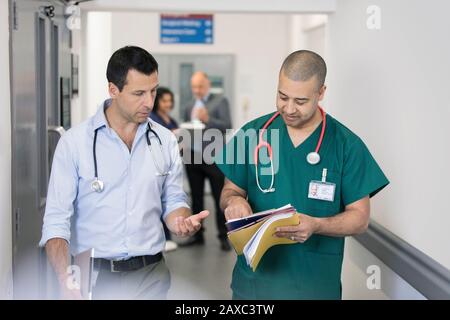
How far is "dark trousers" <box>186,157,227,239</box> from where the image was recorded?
4324 millimetres

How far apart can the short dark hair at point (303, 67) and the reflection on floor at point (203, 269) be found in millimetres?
1745

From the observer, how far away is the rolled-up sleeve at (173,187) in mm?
1782

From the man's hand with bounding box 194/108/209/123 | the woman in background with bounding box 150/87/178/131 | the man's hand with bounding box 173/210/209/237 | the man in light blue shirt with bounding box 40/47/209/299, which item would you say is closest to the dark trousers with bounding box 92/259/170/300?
the man in light blue shirt with bounding box 40/47/209/299

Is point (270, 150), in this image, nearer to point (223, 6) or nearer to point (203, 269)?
point (223, 6)

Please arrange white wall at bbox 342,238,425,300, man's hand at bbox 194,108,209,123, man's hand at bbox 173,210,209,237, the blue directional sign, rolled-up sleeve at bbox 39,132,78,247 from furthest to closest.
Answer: the blue directional sign < man's hand at bbox 194,108,209,123 < white wall at bbox 342,238,425,300 < man's hand at bbox 173,210,209,237 < rolled-up sleeve at bbox 39,132,78,247

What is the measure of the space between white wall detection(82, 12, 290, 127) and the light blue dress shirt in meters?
4.90

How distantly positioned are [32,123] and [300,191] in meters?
0.87

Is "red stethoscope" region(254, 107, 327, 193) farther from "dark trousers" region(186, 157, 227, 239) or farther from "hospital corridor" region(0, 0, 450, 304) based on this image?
"dark trousers" region(186, 157, 227, 239)

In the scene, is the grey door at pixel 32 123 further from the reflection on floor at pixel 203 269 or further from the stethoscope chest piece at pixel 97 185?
the reflection on floor at pixel 203 269

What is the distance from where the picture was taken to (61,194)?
62.7 inches

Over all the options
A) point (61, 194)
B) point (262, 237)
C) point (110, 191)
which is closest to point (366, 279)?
point (262, 237)
